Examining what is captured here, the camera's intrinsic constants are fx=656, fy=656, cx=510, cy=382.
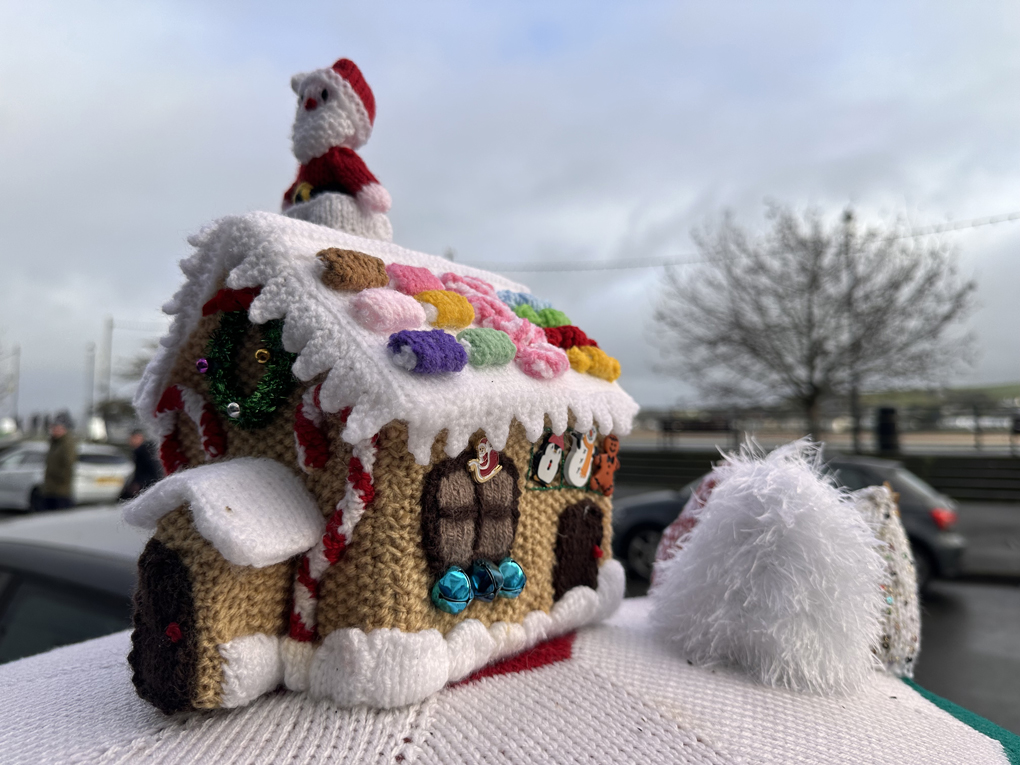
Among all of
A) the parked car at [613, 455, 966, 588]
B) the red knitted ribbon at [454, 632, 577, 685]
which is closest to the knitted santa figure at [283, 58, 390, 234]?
the red knitted ribbon at [454, 632, 577, 685]

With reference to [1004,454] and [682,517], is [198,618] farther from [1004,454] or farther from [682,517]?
[1004,454]

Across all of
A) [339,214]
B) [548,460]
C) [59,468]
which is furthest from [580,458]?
[59,468]

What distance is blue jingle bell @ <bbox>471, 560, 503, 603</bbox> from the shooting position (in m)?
1.00

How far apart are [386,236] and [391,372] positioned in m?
0.45

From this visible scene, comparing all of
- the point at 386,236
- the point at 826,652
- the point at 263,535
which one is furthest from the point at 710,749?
the point at 386,236

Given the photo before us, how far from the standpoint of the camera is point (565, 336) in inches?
50.6

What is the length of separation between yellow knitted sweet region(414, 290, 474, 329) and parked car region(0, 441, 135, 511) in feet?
32.7

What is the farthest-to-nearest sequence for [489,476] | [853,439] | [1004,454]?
[853,439] < [1004,454] < [489,476]

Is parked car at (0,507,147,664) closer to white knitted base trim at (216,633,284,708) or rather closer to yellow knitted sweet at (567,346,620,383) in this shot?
white knitted base trim at (216,633,284,708)

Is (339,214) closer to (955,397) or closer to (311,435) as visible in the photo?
(311,435)

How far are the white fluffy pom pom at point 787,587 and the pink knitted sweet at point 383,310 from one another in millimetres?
735

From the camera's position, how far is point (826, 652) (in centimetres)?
115

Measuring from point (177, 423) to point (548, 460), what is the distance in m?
0.64

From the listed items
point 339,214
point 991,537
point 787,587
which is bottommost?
point 991,537
